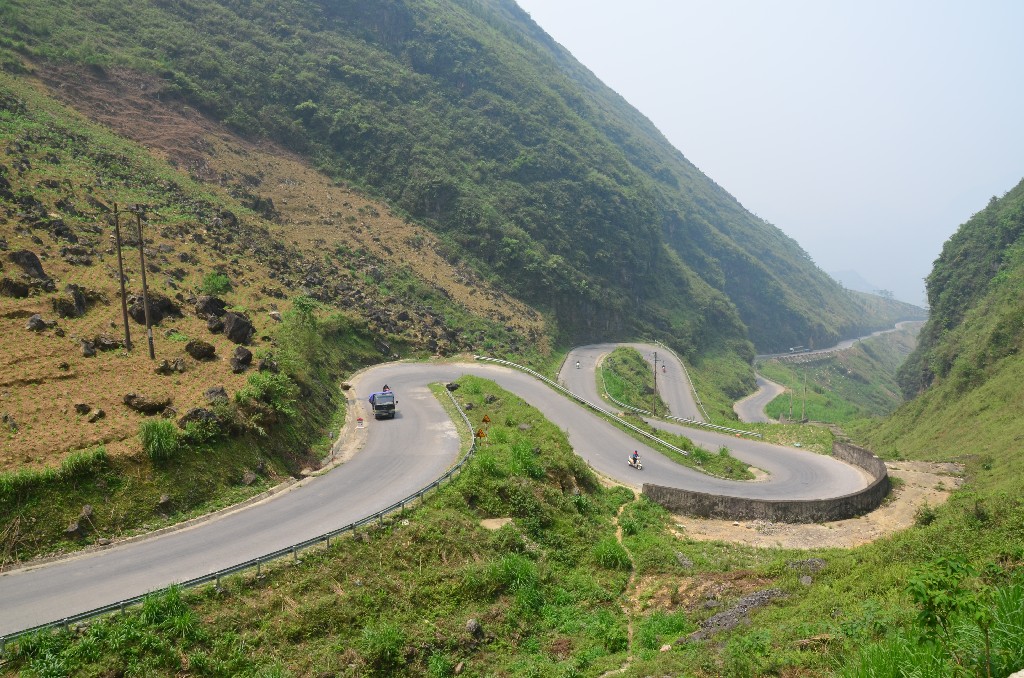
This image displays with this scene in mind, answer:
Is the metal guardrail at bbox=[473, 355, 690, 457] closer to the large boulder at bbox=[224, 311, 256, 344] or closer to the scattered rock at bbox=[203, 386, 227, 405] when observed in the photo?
the large boulder at bbox=[224, 311, 256, 344]

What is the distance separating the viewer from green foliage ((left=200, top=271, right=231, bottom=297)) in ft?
111

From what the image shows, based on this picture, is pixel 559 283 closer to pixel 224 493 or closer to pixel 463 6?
pixel 224 493

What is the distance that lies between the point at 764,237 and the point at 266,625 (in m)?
215

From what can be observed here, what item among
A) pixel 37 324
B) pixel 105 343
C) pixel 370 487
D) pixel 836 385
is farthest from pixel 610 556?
pixel 836 385

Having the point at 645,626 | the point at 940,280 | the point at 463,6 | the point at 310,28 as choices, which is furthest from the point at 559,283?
the point at 463,6

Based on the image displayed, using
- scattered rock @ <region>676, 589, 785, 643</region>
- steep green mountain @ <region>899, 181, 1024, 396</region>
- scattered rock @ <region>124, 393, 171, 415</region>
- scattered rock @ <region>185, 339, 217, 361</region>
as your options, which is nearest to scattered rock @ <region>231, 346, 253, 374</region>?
scattered rock @ <region>185, 339, 217, 361</region>

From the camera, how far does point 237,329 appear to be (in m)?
28.0

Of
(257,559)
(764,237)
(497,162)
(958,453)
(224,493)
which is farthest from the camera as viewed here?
(764,237)

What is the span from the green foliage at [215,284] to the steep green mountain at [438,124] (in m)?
38.3

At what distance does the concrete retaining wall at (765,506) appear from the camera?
2528 centimetres

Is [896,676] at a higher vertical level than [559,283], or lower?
higher

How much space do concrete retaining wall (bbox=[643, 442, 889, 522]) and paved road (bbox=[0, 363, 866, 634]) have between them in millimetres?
2660

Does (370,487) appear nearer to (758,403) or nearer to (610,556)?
(610,556)

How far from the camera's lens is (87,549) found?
48.7ft
